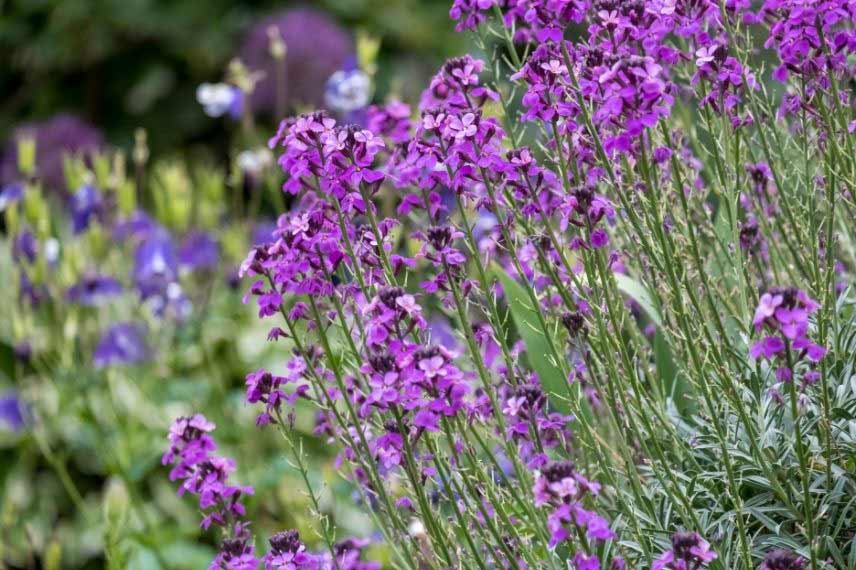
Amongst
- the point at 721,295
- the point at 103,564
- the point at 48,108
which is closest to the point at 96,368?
the point at 103,564

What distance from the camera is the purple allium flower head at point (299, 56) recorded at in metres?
6.00

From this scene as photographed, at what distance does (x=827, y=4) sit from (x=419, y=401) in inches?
36.2

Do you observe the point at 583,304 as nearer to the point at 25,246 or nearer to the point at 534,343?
the point at 534,343

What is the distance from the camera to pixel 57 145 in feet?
20.5

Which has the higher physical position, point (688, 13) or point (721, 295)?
point (688, 13)

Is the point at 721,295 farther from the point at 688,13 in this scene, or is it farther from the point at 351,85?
the point at 351,85

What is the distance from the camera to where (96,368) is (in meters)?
4.24

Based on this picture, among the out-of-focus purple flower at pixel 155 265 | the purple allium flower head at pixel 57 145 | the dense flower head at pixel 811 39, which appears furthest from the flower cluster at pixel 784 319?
the purple allium flower head at pixel 57 145

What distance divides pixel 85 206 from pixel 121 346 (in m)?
0.56

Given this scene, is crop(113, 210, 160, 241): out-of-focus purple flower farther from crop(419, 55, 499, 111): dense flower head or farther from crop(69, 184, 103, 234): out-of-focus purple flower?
crop(419, 55, 499, 111): dense flower head

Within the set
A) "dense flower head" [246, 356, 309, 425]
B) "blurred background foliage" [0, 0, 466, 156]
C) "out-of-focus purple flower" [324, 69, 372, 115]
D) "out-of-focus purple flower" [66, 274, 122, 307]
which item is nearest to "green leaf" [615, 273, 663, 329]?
"dense flower head" [246, 356, 309, 425]

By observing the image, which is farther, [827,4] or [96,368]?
[96,368]

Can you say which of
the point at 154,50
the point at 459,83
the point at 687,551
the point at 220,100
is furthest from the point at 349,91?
the point at 154,50

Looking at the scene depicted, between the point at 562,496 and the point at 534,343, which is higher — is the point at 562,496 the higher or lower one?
the lower one
